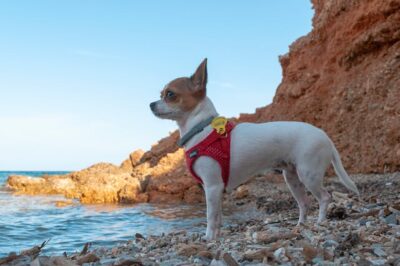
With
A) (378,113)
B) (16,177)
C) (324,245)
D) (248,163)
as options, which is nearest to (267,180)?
(378,113)

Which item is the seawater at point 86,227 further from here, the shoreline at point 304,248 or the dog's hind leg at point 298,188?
the dog's hind leg at point 298,188

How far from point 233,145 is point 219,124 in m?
0.28

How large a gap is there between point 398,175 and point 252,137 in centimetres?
850

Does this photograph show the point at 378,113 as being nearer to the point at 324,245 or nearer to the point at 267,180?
the point at 267,180

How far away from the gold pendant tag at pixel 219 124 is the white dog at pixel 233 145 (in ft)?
0.04

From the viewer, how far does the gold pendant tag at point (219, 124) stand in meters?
4.79

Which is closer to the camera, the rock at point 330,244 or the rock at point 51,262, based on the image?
the rock at point 51,262

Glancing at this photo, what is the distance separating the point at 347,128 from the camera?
15.3 meters

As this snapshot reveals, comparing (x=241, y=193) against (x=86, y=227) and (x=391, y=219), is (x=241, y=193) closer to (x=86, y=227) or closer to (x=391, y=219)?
(x=86, y=227)

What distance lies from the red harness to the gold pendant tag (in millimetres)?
39

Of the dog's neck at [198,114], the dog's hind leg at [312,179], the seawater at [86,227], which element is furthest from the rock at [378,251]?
the seawater at [86,227]

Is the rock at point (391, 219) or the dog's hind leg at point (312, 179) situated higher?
the dog's hind leg at point (312, 179)

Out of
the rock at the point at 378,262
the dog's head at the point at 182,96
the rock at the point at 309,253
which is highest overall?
the dog's head at the point at 182,96

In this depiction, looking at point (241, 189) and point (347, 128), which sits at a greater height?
point (347, 128)
